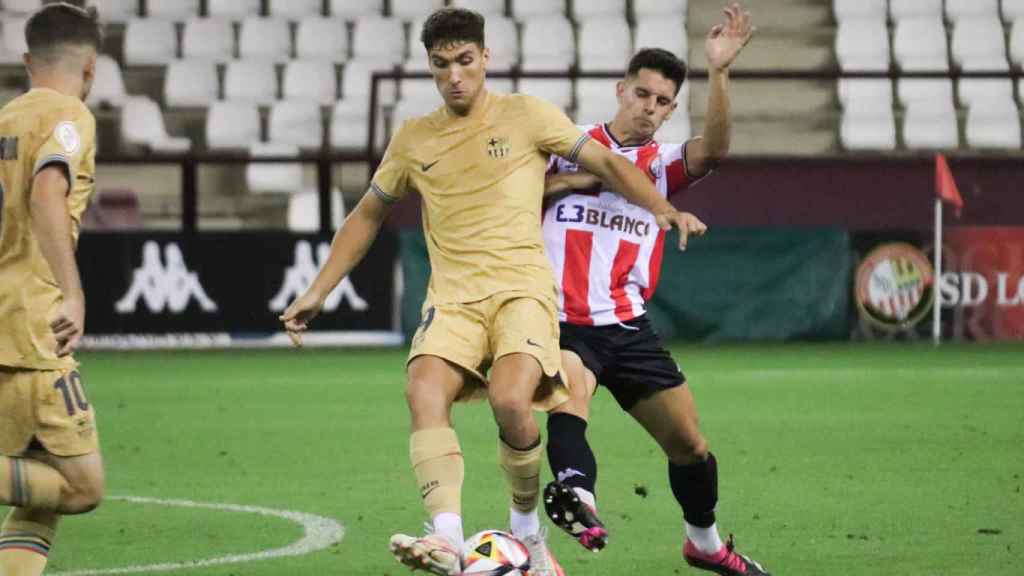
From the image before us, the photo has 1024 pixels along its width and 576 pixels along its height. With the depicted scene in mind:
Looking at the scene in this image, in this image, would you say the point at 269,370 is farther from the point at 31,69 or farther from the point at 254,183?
the point at 31,69

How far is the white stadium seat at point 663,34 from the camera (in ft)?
67.2

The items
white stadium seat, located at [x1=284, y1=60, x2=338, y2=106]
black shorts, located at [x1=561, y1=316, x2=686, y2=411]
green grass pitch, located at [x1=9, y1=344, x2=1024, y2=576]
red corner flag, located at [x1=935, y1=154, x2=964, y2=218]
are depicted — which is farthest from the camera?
white stadium seat, located at [x1=284, y1=60, x2=338, y2=106]

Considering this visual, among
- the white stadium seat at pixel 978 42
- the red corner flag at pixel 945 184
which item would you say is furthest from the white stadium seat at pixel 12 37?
the white stadium seat at pixel 978 42

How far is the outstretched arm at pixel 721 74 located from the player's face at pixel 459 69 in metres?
0.81

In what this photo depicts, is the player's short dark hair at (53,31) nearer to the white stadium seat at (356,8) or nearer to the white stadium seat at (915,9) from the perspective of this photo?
the white stadium seat at (356,8)

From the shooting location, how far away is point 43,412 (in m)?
5.51

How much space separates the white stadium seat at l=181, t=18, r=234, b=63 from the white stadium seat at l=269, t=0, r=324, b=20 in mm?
623

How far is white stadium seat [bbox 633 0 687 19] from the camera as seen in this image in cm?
2098

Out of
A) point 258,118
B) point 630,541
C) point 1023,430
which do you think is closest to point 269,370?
point 258,118

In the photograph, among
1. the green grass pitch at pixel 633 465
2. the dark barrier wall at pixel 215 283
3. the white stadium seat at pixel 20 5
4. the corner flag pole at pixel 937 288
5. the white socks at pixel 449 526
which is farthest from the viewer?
the white stadium seat at pixel 20 5

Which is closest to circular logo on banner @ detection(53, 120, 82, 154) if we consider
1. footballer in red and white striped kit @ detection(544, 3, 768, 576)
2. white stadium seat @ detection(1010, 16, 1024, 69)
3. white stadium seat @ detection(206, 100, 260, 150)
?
footballer in red and white striped kit @ detection(544, 3, 768, 576)

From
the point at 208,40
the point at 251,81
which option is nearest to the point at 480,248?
the point at 251,81

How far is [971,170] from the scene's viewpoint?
18.3 meters

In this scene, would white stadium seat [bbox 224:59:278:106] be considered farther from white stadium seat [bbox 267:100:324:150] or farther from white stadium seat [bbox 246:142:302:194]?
white stadium seat [bbox 246:142:302:194]
